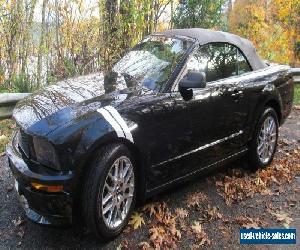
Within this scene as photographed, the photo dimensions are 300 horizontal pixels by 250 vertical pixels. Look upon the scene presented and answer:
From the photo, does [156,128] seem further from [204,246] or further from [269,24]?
[269,24]

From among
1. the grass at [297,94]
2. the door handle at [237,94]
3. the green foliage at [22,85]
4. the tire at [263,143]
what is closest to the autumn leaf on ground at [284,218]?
the tire at [263,143]

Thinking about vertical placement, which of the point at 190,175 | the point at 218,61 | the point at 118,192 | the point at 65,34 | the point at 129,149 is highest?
the point at 218,61

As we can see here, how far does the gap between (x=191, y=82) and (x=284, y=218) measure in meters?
1.68

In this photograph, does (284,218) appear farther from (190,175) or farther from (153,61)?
(153,61)

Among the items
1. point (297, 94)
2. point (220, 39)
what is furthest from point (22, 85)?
point (297, 94)

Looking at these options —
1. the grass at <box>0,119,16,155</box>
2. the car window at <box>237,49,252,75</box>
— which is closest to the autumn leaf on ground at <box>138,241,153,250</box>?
the car window at <box>237,49,252,75</box>

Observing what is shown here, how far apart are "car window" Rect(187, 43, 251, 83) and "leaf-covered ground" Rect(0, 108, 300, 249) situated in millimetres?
1230

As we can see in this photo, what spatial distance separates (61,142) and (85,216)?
653mm

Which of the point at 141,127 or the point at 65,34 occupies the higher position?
the point at 65,34

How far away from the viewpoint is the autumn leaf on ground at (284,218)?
4.38 metres

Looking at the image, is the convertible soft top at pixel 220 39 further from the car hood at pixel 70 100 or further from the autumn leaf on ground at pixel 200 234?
the autumn leaf on ground at pixel 200 234

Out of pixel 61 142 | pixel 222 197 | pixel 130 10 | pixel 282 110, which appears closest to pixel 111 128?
pixel 61 142

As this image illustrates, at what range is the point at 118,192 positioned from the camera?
3.81m

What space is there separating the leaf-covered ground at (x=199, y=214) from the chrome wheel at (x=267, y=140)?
191 millimetres
